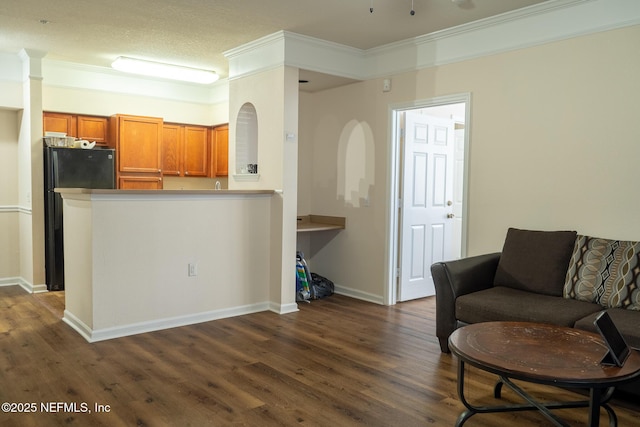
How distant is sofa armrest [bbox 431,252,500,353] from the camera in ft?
12.2

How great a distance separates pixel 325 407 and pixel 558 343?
→ 126 centimetres

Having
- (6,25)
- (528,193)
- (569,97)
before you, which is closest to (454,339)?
(528,193)

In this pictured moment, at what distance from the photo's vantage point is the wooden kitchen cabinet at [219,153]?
716cm

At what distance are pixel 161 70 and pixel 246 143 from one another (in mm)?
1457

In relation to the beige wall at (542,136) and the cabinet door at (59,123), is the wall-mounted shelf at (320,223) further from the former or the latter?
the cabinet door at (59,123)

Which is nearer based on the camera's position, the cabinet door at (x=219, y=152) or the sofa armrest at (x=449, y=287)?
the sofa armrest at (x=449, y=287)

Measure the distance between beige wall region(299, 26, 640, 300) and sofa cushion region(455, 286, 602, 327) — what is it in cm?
67

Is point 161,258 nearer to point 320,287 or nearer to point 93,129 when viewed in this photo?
point 320,287

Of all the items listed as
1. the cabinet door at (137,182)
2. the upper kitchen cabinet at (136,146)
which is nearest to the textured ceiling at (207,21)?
the upper kitchen cabinet at (136,146)

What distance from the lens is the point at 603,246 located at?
11.5 ft

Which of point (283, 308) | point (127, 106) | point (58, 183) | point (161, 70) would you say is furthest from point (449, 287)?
point (127, 106)

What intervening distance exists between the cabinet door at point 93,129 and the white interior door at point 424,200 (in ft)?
12.6

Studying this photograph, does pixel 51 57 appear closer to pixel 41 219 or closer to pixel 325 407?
pixel 41 219

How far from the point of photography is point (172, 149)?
7.03m
